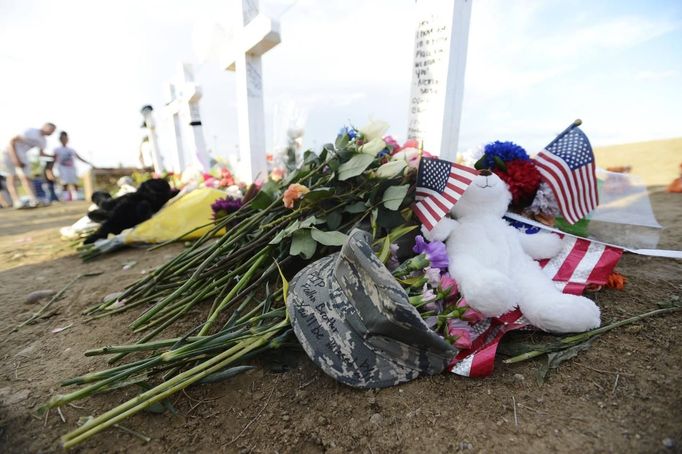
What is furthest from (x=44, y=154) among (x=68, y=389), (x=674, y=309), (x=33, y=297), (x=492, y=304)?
(x=674, y=309)

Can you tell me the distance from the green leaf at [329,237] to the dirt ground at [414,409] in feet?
1.51

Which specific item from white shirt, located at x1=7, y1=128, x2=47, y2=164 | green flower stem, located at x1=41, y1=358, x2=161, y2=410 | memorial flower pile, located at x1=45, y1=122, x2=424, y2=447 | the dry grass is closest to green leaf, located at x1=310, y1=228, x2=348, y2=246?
memorial flower pile, located at x1=45, y1=122, x2=424, y2=447

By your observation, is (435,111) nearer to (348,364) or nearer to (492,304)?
(492,304)

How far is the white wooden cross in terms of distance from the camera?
216 centimetres

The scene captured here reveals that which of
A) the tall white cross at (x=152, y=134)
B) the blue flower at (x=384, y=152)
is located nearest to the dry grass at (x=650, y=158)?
the blue flower at (x=384, y=152)

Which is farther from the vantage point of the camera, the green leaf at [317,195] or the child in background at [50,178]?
the child in background at [50,178]

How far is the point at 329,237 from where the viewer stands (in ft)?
4.59

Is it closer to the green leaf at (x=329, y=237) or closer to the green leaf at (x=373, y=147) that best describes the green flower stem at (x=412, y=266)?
the green leaf at (x=329, y=237)

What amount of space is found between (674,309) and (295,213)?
1.59 metres

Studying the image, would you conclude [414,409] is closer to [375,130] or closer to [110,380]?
[110,380]

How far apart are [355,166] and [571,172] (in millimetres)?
1084

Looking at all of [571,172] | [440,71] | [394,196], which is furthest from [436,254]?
[440,71]

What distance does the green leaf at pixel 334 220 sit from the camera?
156cm

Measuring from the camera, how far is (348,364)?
1075 millimetres
